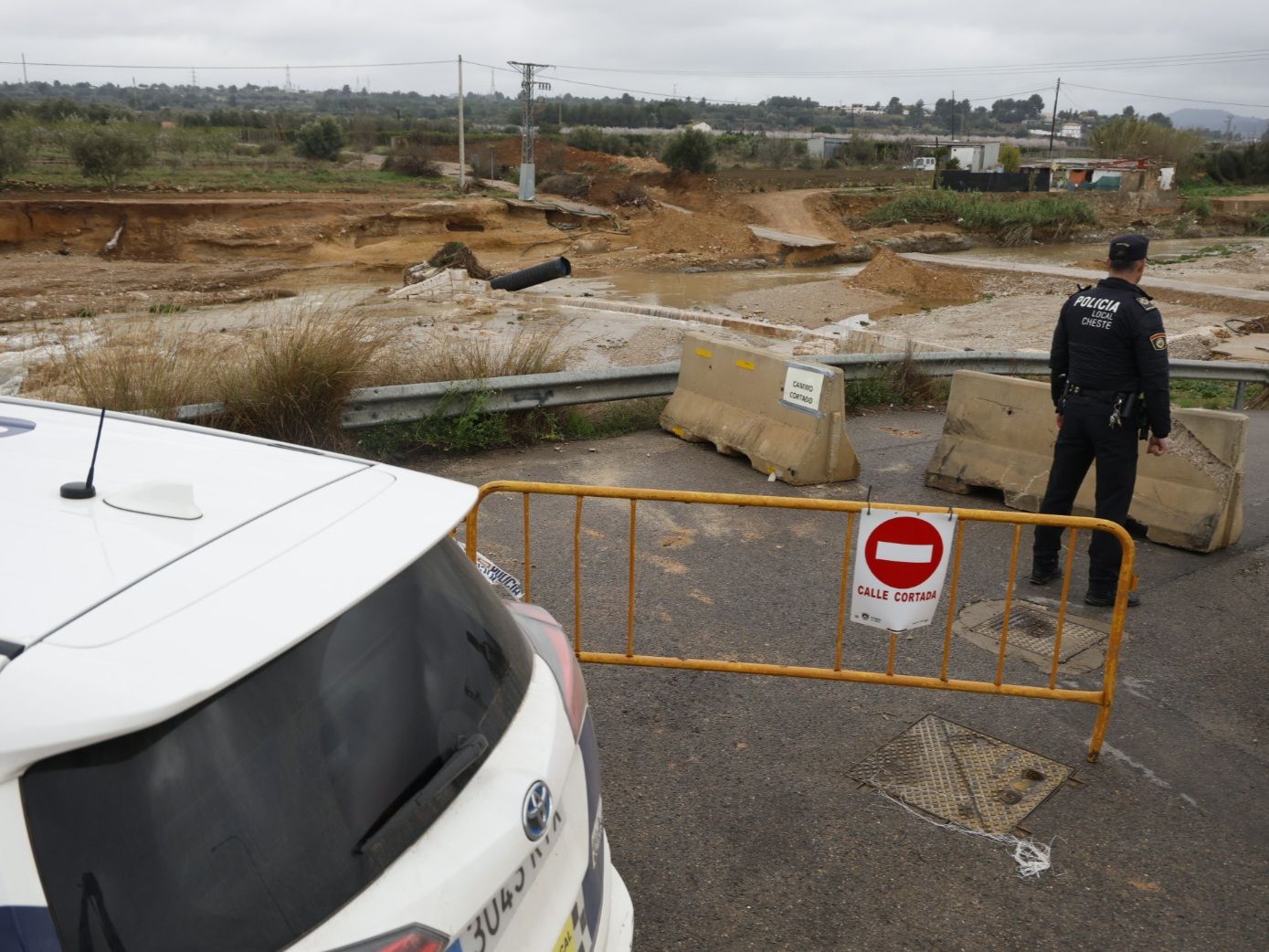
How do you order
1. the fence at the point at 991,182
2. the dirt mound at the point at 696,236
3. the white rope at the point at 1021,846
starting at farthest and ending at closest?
the fence at the point at 991,182, the dirt mound at the point at 696,236, the white rope at the point at 1021,846

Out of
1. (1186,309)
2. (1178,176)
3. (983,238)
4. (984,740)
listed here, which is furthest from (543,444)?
(1178,176)

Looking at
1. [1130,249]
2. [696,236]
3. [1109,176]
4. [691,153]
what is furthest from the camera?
[1109,176]

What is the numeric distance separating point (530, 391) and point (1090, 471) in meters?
4.55

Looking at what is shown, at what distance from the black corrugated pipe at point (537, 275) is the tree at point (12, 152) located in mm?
27614

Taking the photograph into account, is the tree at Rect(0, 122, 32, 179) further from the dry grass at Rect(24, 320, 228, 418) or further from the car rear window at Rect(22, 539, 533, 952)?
the car rear window at Rect(22, 539, 533, 952)

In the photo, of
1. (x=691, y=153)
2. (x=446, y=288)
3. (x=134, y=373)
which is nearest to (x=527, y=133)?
(x=691, y=153)

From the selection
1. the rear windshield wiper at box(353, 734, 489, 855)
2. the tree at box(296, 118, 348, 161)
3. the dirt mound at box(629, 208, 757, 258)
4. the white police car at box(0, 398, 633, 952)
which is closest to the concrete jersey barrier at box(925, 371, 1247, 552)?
the white police car at box(0, 398, 633, 952)

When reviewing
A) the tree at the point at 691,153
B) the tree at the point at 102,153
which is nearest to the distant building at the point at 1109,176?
the tree at the point at 691,153

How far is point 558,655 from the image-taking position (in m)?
2.90

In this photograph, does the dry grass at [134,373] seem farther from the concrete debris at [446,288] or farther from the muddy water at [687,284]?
the muddy water at [687,284]

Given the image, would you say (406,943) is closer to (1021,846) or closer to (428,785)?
(428,785)

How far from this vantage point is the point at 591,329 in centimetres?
2159

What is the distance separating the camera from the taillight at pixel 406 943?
1.80 m

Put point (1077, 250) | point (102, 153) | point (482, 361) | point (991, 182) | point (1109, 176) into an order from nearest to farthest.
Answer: point (482, 361) → point (102, 153) → point (1077, 250) → point (991, 182) → point (1109, 176)
